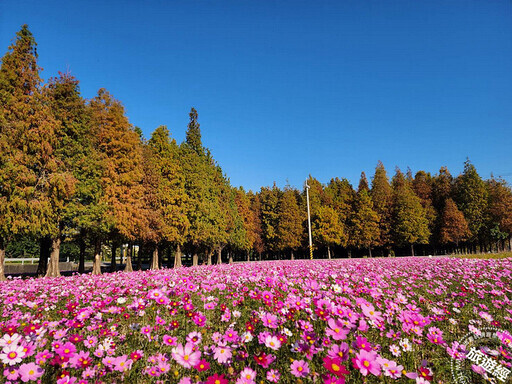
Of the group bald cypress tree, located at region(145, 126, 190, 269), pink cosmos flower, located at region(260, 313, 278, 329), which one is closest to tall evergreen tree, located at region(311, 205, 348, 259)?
bald cypress tree, located at region(145, 126, 190, 269)

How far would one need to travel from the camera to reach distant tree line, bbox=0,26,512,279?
13.6m

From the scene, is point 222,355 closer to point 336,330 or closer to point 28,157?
point 336,330

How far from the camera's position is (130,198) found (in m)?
17.8

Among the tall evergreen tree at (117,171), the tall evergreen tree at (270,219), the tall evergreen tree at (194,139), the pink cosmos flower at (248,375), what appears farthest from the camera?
the tall evergreen tree at (270,219)

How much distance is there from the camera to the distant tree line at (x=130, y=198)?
44.7 feet

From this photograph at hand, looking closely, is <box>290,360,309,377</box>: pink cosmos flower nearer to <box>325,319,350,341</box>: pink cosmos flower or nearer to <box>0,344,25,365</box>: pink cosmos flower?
<box>325,319,350,341</box>: pink cosmos flower

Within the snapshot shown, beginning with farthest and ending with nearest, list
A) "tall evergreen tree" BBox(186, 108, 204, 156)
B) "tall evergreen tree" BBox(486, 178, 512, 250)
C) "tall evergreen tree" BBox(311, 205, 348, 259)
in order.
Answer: "tall evergreen tree" BBox(311, 205, 348, 259) → "tall evergreen tree" BBox(486, 178, 512, 250) → "tall evergreen tree" BBox(186, 108, 204, 156)

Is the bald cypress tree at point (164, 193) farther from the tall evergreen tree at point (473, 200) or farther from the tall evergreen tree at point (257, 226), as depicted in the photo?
the tall evergreen tree at point (473, 200)

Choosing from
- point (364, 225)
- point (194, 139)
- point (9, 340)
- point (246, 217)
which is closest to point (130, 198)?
point (194, 139)

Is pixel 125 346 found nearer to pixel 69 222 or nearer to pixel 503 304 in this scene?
pixel 503 304

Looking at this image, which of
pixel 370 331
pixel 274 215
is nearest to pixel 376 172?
pixel 274 215

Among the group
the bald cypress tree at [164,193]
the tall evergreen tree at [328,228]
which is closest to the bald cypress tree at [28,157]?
the bald cypress tree at [164,193]

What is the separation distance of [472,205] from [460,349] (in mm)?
46061

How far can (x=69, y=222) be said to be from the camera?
1598 cm
